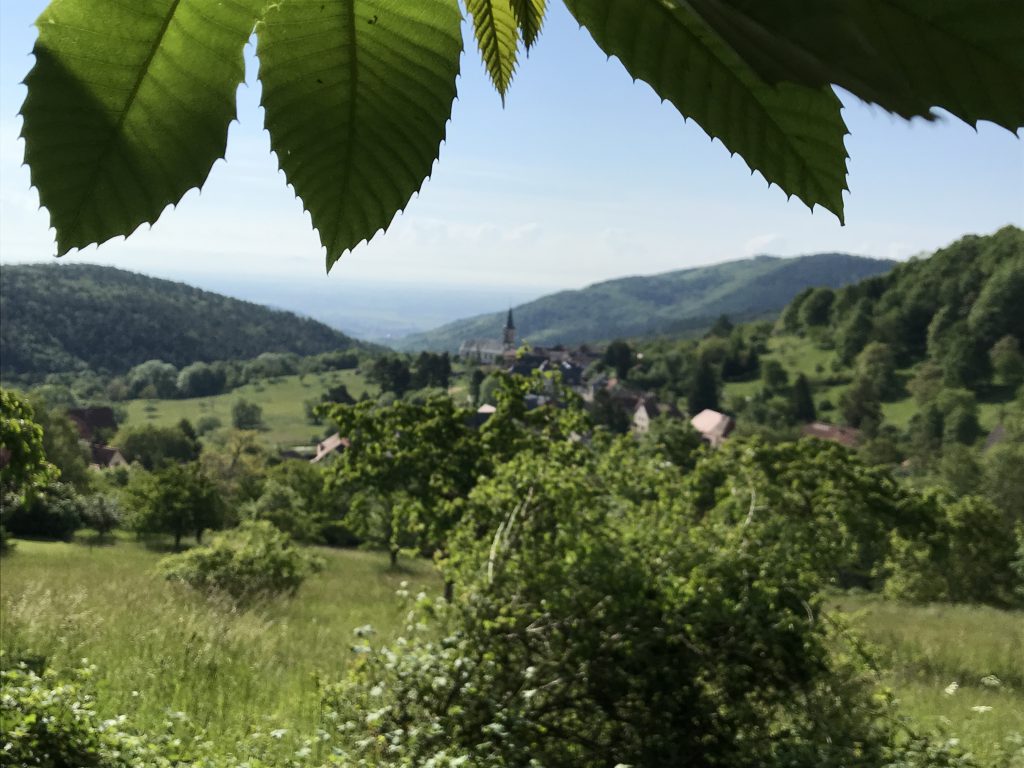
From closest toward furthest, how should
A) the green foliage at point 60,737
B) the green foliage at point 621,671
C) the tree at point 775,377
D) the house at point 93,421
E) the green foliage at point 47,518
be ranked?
1. the green foliage at point 60,737
2. the green foliage at point 621,671
3. the green foliage at point 47,518
4. the house at point 93,421
5. the tree at point 775,377

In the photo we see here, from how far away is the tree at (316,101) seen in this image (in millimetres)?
184

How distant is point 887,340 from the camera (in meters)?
59.4

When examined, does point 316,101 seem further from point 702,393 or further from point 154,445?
point 702,393

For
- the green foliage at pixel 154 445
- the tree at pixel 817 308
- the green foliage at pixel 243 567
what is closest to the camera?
the green foliage at pixel 243 567

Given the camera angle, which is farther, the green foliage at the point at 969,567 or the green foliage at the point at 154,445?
the green foliage at the point at 154,445

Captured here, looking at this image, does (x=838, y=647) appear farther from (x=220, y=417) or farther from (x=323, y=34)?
(x=220, y=417)

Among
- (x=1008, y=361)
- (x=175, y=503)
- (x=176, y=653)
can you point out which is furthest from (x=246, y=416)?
(x=176, y=653)

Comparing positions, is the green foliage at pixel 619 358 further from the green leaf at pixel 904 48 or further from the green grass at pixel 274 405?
the green leaf at pixel 904 48

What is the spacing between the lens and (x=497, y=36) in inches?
10.1

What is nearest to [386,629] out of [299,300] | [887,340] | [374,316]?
[887,340]

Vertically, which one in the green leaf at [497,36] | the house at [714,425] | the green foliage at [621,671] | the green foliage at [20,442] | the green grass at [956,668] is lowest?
the house at [714,425]

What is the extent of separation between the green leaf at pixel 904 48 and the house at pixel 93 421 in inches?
2154

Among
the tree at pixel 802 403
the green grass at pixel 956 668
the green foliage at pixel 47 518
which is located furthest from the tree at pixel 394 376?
the green grass at pixel 956 668

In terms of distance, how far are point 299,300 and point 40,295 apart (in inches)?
3941
